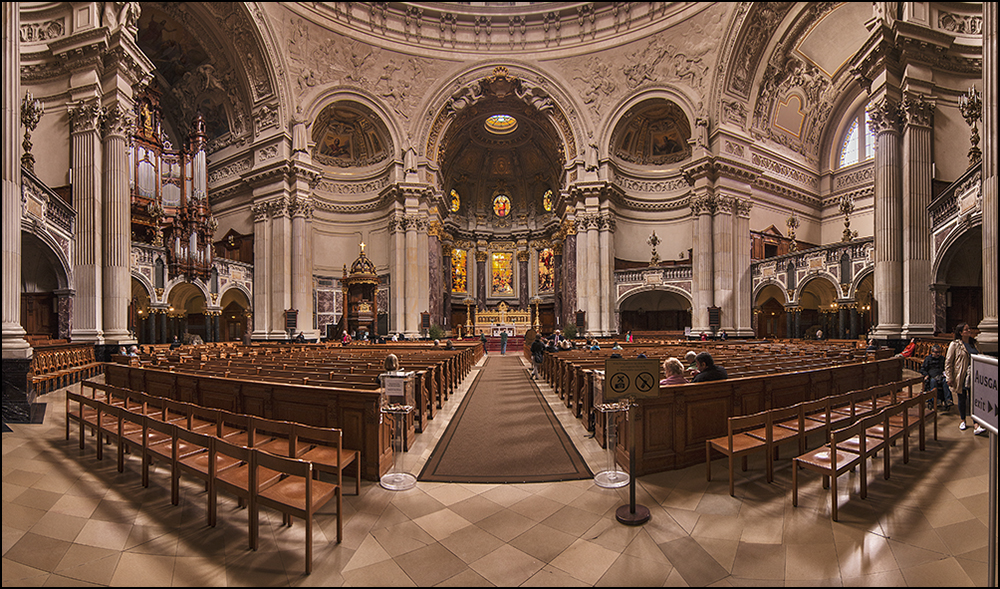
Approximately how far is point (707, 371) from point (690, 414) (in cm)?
61

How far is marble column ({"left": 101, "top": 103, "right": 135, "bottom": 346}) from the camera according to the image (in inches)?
475

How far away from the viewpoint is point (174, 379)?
6.45 metres

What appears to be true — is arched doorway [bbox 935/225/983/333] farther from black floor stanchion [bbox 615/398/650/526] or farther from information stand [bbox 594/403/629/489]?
black floor stanchion [bbox 615/398/650/526]

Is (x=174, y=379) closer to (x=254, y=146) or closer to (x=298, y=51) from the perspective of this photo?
(x=254, y=146)

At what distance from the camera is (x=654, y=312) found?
26.5 m

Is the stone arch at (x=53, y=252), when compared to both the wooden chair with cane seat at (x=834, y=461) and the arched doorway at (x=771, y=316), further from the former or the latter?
the arched doorway at (x=771, y=316)

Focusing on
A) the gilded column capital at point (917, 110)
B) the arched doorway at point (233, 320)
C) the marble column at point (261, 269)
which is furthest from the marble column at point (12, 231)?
the gilded column capital at point (917, 110)

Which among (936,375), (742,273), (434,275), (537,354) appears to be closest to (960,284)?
(936,375)

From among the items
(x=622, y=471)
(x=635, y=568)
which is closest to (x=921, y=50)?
(x=622, y=471)

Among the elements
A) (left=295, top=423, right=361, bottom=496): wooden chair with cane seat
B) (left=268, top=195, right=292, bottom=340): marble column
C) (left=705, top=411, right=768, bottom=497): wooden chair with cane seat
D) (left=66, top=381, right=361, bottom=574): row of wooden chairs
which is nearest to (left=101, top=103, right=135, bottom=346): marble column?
(left=66, top=381, right=361, bottom=574): row of wooden chairs

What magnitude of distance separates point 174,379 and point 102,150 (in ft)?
33.6

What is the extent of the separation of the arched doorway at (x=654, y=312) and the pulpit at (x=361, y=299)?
14389 mm

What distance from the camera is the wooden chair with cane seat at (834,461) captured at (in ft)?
11.6

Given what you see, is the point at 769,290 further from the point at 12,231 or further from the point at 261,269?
the point at 12,231
